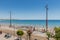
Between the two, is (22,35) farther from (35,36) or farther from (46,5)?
(46,5)

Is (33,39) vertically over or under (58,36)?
under

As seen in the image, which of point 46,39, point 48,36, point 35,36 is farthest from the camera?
point 35,36

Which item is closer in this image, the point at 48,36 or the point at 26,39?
the point at 48,36

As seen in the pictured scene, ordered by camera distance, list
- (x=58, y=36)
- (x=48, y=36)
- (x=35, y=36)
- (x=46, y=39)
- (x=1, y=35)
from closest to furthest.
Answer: (x=58, y=36)
(x=48, y=36)
(x=46, y=39)
(x=35, y=36)
(x=1, y=35)

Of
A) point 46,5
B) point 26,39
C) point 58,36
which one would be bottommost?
point 26,39

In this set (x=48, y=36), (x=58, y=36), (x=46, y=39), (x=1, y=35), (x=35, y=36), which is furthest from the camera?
(x=1, y=35)

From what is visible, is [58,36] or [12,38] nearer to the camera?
[58,36]

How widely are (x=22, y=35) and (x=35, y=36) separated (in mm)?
1351

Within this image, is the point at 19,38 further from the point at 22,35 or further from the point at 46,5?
the point at 46,5

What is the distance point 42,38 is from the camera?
1268cm

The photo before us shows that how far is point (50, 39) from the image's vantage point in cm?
1170

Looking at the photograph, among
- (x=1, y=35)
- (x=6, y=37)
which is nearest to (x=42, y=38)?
(x=6, y=37)

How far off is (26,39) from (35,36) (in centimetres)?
99

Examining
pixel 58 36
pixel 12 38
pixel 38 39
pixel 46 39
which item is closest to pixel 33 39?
pixel 38 39
